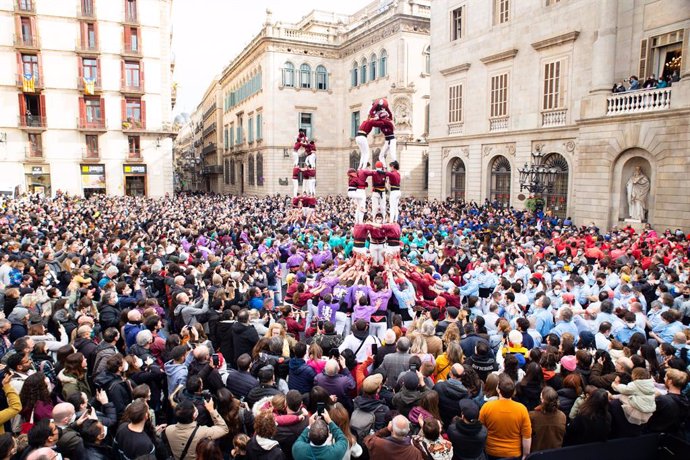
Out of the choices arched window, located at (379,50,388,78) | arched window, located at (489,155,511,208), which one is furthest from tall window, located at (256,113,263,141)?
arched window, located at (489,155,511,208)

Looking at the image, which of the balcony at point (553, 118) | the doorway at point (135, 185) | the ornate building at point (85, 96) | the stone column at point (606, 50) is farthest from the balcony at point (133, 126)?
the stone column at point (606, 50)

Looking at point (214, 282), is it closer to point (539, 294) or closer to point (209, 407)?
point (209, 407)

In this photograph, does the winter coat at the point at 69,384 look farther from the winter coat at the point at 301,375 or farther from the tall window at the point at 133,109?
the tall window at the point at 133,109

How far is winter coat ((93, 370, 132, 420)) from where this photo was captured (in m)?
4.96

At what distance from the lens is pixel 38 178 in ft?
117

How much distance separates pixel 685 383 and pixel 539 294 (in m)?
3.90

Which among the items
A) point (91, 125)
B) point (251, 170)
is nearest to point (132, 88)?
point (91, 125)

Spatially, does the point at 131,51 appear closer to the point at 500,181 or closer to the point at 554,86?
the point at 500,181

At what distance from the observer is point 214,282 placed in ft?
30.0

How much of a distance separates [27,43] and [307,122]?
73.5 feet

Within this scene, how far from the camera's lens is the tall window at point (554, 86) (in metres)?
22.2

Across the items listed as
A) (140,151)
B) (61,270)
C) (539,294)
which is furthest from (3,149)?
(539,294)

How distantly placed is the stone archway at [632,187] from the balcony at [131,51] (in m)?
35.2

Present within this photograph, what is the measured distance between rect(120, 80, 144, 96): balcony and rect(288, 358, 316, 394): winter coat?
37.6 meters
